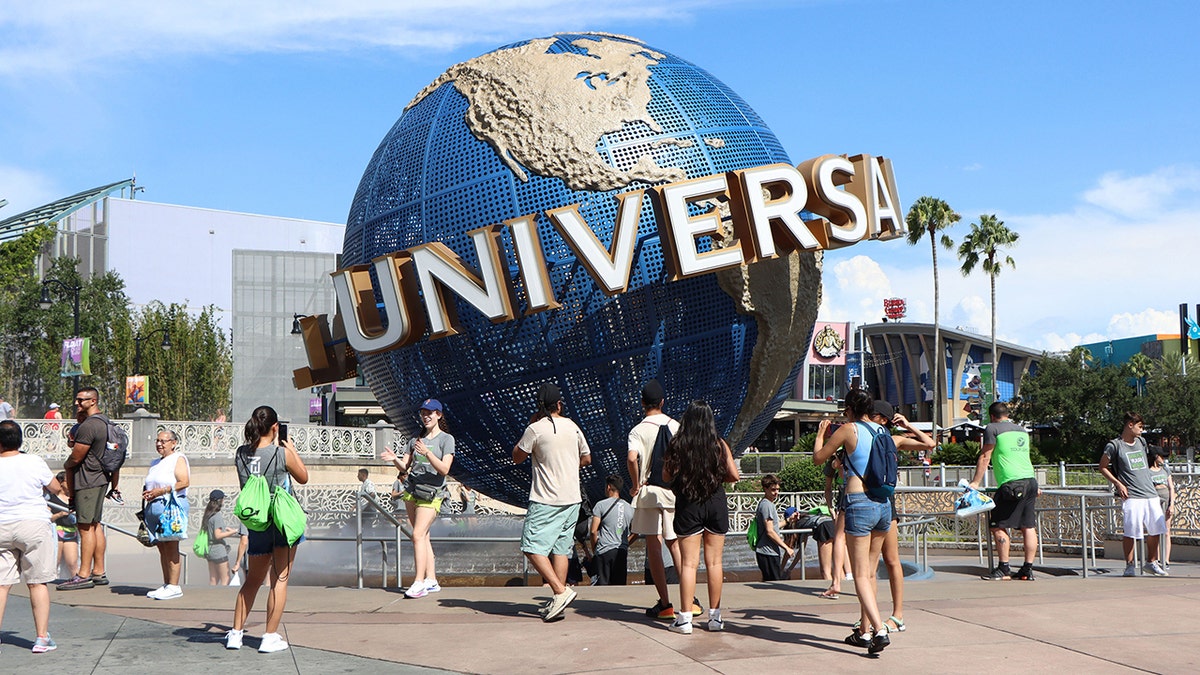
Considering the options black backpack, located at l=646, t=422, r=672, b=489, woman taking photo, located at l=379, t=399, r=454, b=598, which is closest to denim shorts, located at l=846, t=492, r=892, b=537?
black backpack, located at l=646, t=422, r=672, b=489

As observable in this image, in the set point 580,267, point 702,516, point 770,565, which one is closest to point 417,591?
point 702,516

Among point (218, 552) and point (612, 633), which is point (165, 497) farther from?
point (612, 633)

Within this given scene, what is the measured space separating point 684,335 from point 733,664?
5.00m

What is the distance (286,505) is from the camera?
6.52m

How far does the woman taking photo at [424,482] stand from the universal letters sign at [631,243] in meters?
1.86

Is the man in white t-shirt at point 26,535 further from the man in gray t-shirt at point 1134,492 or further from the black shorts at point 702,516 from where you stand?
the man in gray t-shirt at point 1134,492

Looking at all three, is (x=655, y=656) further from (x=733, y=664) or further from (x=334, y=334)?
(x=334, y=334)

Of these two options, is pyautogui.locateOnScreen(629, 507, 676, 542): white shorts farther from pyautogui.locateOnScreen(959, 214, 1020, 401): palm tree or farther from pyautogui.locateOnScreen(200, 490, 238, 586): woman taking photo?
pyautogui.locateOnScreen(959, 214, 1020, 401): palm tree

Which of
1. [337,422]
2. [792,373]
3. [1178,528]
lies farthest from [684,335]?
[337,422]

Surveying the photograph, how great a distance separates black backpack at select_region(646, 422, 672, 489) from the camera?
7488 millimetres

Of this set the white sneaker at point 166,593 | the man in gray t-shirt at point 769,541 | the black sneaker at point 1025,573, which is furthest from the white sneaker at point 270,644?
the black sneaker at point 1025,573

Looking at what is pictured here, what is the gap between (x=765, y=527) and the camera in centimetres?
1083

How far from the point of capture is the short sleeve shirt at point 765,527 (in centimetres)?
1089

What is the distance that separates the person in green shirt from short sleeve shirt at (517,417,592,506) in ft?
13.3
